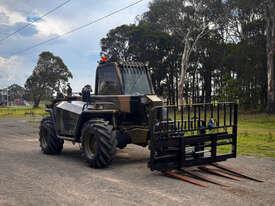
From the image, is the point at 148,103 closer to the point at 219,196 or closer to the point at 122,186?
the point at 122,186

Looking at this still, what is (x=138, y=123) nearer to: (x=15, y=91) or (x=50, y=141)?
(x=50, y=141)

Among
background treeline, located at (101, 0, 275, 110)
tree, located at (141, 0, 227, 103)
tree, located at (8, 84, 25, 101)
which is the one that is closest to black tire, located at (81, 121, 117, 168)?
background treeline, located at (101, 0, 275, 110)

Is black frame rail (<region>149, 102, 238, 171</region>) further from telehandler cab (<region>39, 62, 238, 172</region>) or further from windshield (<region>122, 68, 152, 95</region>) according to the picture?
windshield (<region>122, 68, 152, 95</region>)

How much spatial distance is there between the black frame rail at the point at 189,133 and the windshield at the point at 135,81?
53.1 inches

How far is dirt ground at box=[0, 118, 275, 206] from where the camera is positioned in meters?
7.45

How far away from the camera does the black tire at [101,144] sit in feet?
33.9

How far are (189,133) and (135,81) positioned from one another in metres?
2.27

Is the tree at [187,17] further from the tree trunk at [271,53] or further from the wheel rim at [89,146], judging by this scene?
the wheel rim at [89,146]

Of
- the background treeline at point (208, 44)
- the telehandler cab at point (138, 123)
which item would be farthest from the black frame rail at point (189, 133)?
the background treeline at point (208, 44)

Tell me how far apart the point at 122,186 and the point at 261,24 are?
40.2 metres

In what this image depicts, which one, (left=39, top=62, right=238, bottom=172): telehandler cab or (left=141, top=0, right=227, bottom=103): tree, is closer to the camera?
(left=39, top=62, right=238, bottom=172): telehandler cab

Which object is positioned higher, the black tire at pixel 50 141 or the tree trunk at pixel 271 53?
the tree trunk at pixel 271 53

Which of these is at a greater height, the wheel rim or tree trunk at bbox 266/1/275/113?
tree trunk at bbox 266/1/275/113

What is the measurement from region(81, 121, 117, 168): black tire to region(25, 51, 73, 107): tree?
252 ft
